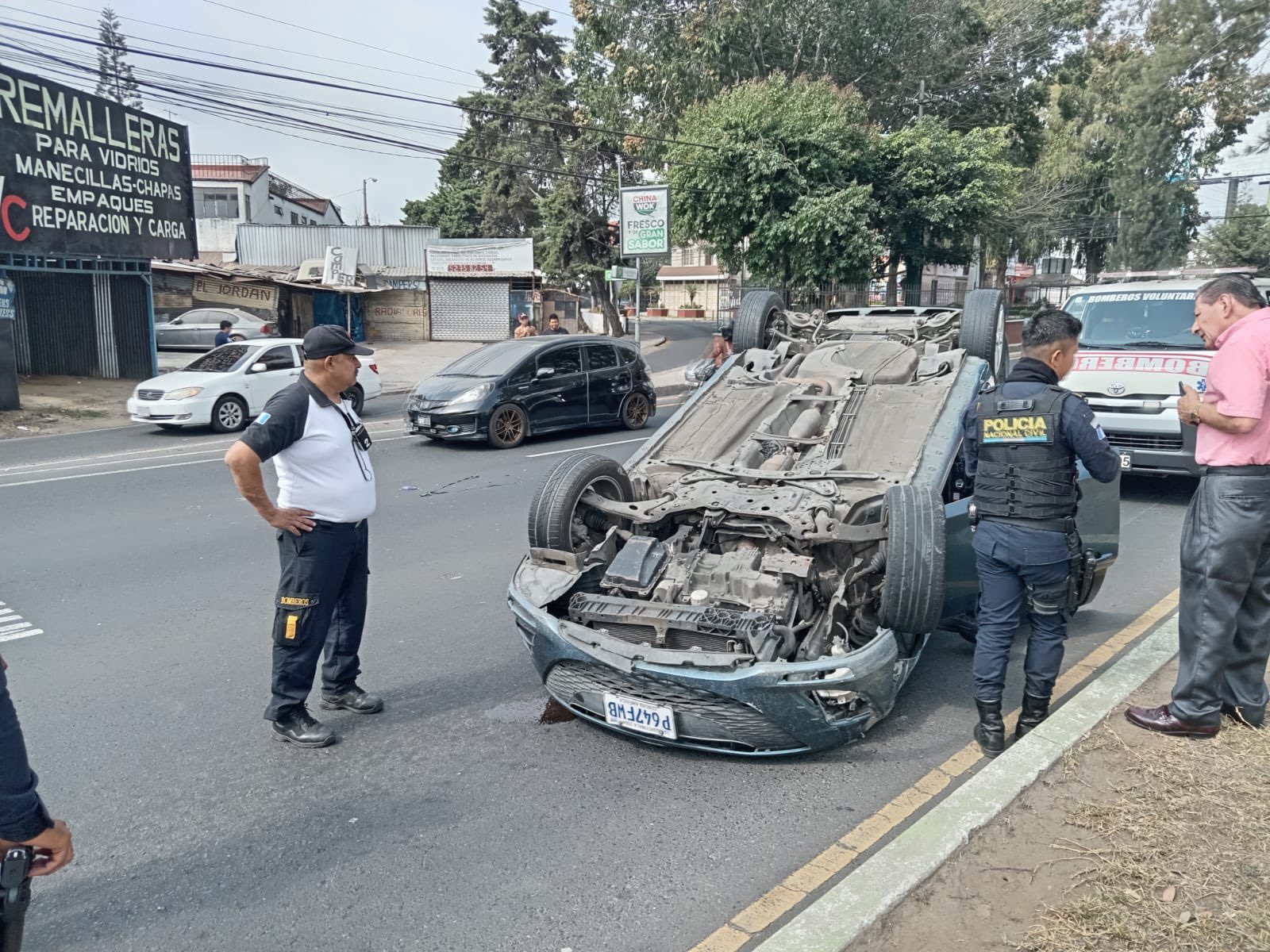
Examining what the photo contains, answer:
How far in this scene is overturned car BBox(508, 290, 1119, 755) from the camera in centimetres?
381

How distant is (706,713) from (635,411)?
11.2 meters

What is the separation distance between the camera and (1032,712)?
4078 millimetres

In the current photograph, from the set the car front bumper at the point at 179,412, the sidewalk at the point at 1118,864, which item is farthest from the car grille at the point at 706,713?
the car front bumper at the point at 179,412

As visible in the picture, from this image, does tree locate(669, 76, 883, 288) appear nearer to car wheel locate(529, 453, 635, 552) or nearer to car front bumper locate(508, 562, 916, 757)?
car wheel locate(529, 453, 635, 552)

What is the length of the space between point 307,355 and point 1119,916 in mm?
3770

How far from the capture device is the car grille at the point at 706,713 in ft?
12.3

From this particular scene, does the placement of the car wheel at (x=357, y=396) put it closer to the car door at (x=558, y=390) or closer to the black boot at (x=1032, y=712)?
the car door at (x=558, y=390)

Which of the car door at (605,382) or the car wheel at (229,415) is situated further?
the car wheel at (229,415)

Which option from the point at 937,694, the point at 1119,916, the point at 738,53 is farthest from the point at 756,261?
the point at 1119,916

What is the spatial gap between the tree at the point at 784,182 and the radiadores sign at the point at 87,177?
1122 centimetres

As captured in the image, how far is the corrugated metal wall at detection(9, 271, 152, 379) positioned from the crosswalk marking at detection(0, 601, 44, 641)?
16451mm

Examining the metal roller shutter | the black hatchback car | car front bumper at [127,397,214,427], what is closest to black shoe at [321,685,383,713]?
the black hatchback car

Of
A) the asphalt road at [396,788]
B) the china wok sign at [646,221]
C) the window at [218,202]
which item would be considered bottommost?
the asphalt road at [396,788]

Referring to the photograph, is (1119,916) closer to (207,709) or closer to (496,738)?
(496,738)
